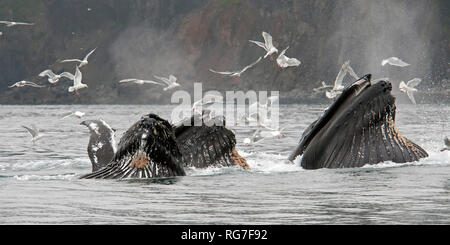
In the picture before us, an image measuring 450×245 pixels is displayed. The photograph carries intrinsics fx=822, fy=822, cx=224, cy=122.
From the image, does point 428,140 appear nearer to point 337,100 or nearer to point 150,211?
point 337,100

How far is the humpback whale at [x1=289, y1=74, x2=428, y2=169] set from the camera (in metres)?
12.8

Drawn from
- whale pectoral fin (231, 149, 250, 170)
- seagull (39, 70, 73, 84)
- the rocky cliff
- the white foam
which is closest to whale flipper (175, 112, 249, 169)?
whale pectoral fin (231, 149, 250, 170)

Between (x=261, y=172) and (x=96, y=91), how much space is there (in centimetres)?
12440

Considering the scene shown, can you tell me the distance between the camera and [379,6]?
12788 cm

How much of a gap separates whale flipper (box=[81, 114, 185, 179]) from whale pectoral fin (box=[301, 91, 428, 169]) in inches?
94.9

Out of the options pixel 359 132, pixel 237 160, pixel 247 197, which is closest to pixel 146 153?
pixel 247 197

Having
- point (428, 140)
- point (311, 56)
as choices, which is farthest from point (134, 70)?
point (428, 140)

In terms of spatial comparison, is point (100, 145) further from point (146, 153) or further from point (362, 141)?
point (362, 141)

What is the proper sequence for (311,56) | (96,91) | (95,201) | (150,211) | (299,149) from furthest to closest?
(96,91)
(311,56)
(299,149)
(95,201)
(150,211)

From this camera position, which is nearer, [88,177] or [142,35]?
[88,177]

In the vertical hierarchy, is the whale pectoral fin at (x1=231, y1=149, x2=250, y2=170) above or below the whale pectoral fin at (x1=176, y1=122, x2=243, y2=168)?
below

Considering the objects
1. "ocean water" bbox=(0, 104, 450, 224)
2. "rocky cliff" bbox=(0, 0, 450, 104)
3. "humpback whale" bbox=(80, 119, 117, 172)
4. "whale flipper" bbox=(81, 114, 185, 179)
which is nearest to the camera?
"ocean water" bbox=(0, 104, 450, 224)

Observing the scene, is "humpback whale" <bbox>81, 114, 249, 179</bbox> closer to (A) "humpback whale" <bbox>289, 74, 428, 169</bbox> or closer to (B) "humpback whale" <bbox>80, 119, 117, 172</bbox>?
(B) "humpback whale" <bbox>80, 119, 117, 172</bbox>

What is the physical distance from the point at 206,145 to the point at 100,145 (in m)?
1.68
